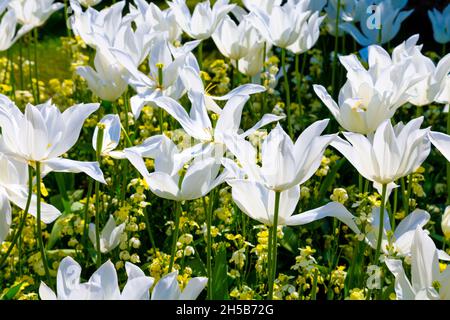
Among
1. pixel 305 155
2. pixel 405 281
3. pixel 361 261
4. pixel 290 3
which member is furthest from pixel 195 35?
pixel 405 281

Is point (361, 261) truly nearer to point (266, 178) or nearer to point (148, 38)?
point (266, 178)

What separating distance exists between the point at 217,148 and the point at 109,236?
1.66ft

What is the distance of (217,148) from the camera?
88.6 inches

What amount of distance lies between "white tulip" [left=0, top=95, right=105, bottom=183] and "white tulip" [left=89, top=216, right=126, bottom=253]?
17.9 inches

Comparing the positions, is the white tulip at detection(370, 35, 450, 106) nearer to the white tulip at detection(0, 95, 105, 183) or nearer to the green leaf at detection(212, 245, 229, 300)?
the green leaf at detection(212, 245, 229, 300)

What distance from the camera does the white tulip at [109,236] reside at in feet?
8.22

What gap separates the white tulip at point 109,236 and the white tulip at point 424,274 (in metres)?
0.95

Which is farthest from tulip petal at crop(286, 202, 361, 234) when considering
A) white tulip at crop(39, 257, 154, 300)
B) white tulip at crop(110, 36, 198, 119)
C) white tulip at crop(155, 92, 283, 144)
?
white tulip at crop(110, 36, 198, 119)

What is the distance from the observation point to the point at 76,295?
1.66m

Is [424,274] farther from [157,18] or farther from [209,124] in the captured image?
[157,18]

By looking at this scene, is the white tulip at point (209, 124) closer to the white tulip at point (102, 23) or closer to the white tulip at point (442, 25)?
the white tulip at point (102, 23)

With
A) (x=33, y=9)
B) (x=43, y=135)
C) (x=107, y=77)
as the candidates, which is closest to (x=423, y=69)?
(x=107, y=77)

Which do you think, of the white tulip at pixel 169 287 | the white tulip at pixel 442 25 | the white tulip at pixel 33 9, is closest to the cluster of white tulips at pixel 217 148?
the white tulip at pixel 169 287

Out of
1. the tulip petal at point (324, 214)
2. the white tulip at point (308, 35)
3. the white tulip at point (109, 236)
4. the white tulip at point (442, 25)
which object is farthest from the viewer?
the white tulip at point (442, 25)
